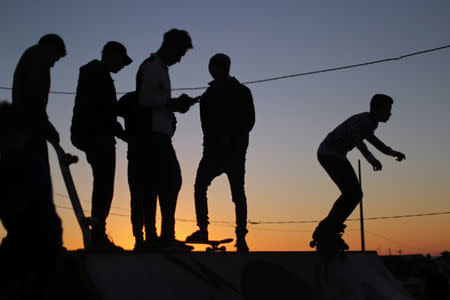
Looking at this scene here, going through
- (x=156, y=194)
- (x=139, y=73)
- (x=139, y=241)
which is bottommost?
(x=139, y=241)

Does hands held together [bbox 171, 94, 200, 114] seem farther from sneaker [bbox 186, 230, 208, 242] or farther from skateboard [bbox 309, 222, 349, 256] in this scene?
skateboard [bbox 309, 222, 349, 256]

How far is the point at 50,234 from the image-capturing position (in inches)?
120

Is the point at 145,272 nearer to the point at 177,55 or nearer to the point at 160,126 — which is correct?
the point at 160,126

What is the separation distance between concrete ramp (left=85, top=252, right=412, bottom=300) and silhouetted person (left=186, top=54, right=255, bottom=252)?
2.92 ft

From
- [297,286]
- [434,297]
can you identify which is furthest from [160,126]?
[434,297]

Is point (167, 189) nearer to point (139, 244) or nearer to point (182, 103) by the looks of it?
point (139, 244)

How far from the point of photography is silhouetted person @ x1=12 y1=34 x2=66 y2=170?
15.1 feet

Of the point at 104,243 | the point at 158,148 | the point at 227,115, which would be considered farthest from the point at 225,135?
the point at 104,243

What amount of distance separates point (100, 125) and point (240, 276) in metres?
1.97

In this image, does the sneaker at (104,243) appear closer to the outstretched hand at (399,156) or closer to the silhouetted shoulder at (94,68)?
the silhouetted shoulder at (94,68)

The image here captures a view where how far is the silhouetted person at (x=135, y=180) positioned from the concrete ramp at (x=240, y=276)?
0.64 m

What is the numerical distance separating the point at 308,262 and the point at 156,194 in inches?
73.7

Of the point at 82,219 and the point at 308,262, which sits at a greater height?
the point at 82,219

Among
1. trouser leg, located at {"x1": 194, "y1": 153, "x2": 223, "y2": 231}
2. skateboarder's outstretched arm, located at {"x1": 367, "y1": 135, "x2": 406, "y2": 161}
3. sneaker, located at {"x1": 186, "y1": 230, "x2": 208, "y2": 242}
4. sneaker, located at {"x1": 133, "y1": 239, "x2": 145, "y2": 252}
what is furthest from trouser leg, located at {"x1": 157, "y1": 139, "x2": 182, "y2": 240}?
skateboarder's outstretched arm, located at {"x1": 367, "y1": 135, "x2": 406, "y2": 161}
